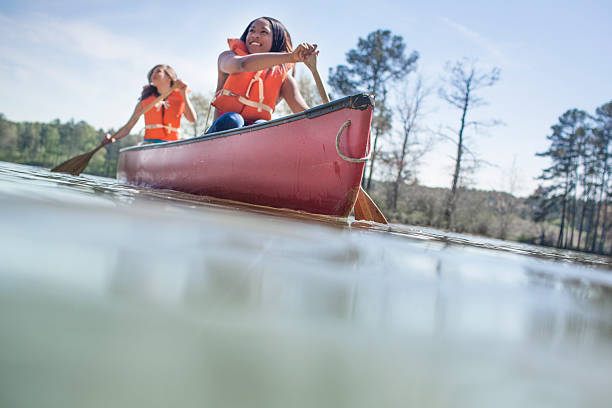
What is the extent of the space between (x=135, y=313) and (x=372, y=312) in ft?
0.82

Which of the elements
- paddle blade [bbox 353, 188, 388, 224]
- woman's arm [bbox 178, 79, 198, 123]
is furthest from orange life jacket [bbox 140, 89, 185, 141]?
paddle blade [bbox 353, 188, 388, 224]

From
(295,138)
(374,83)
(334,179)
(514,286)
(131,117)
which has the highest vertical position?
(374,83)

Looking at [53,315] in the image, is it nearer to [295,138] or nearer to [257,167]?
[295,138]

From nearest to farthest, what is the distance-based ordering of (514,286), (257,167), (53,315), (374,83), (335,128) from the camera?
1. (53,315)
2. (514,286)
3. (335,128)
4. (257,167)
5. (374,83)

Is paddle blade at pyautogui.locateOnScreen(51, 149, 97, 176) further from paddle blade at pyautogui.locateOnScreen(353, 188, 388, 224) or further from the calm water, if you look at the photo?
the calm water

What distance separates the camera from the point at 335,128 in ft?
8.09

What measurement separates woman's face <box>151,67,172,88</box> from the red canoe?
9.44 feet

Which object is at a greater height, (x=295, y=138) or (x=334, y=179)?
(x=295, y=138)

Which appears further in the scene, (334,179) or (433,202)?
(433,202)

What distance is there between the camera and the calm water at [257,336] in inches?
8.9

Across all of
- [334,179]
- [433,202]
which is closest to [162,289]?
[334,179]

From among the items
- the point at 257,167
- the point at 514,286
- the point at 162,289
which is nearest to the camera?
the point at 162,289

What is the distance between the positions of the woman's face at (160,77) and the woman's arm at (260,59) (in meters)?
2.75

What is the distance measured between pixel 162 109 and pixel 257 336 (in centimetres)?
612
